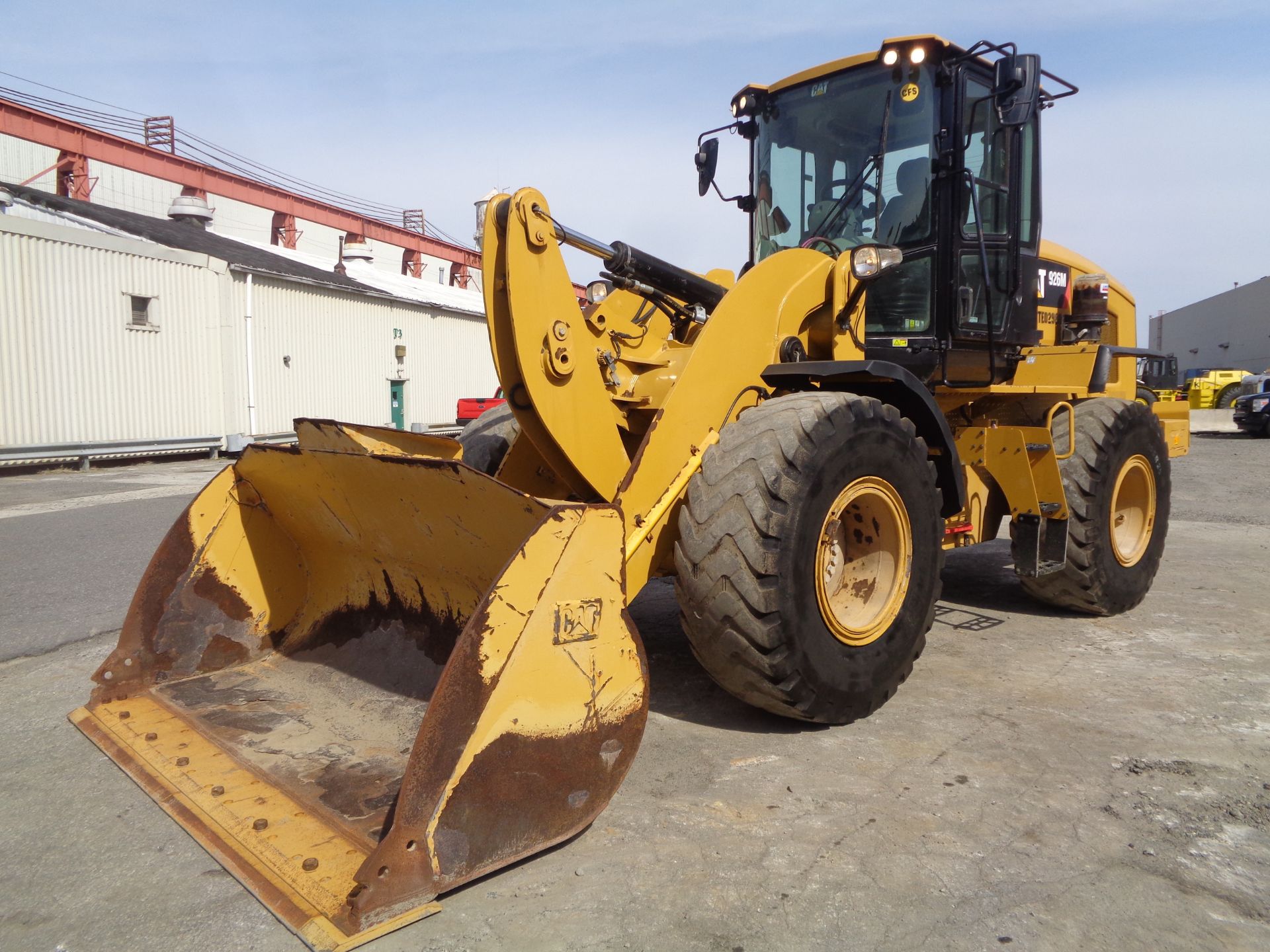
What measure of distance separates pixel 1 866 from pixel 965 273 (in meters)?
4.78

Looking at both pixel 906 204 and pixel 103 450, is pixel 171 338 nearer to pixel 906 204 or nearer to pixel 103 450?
pixel 103 450

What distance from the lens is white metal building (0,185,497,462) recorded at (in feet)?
48.6

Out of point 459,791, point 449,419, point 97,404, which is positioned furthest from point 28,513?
point 449,419

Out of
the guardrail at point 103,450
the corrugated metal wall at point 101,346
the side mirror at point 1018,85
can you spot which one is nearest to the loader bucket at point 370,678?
the side mirror at point 1018,85

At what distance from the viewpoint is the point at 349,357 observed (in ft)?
71.2

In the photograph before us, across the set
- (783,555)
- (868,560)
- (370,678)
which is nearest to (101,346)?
(370,678)

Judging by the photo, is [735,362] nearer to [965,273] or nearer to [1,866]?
[965,273]

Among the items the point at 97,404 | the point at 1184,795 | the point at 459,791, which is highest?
the point at 97,404

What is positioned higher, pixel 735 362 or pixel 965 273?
pixel 965 273

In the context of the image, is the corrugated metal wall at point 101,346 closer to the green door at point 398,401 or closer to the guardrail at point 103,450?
the guardrail at point 103,450

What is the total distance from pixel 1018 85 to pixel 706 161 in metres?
1.78

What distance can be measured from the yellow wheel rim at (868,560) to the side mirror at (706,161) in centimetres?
249

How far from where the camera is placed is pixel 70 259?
50.3 ft

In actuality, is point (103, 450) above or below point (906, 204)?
below
